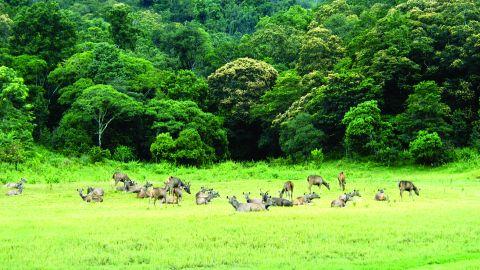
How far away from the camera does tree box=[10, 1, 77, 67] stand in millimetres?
59844

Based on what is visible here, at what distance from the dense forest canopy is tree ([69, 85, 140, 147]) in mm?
132

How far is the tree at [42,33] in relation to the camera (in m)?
59.8

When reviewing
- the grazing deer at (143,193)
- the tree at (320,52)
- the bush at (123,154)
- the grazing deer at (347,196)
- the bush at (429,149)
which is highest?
the tree at (320,52)

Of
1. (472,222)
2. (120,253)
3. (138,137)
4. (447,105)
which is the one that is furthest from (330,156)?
(120,253)

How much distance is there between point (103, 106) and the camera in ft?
173

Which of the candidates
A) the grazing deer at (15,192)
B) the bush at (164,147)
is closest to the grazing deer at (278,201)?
the grazing deer at (15,192)

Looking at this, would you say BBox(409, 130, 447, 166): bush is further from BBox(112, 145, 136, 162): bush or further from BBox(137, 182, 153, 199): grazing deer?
BBox(112, 145, 136, 162): bush

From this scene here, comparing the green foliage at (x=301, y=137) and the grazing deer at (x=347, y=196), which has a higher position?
the green foliage at (x=301, y=137)

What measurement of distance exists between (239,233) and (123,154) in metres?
36.3

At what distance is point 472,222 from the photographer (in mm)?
18844

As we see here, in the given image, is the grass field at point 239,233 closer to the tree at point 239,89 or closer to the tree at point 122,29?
the tree at point 239,89

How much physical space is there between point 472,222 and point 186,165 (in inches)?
1328

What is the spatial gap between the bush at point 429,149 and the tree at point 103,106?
24.3 metres

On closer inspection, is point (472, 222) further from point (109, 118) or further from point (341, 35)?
point (341, 35)
